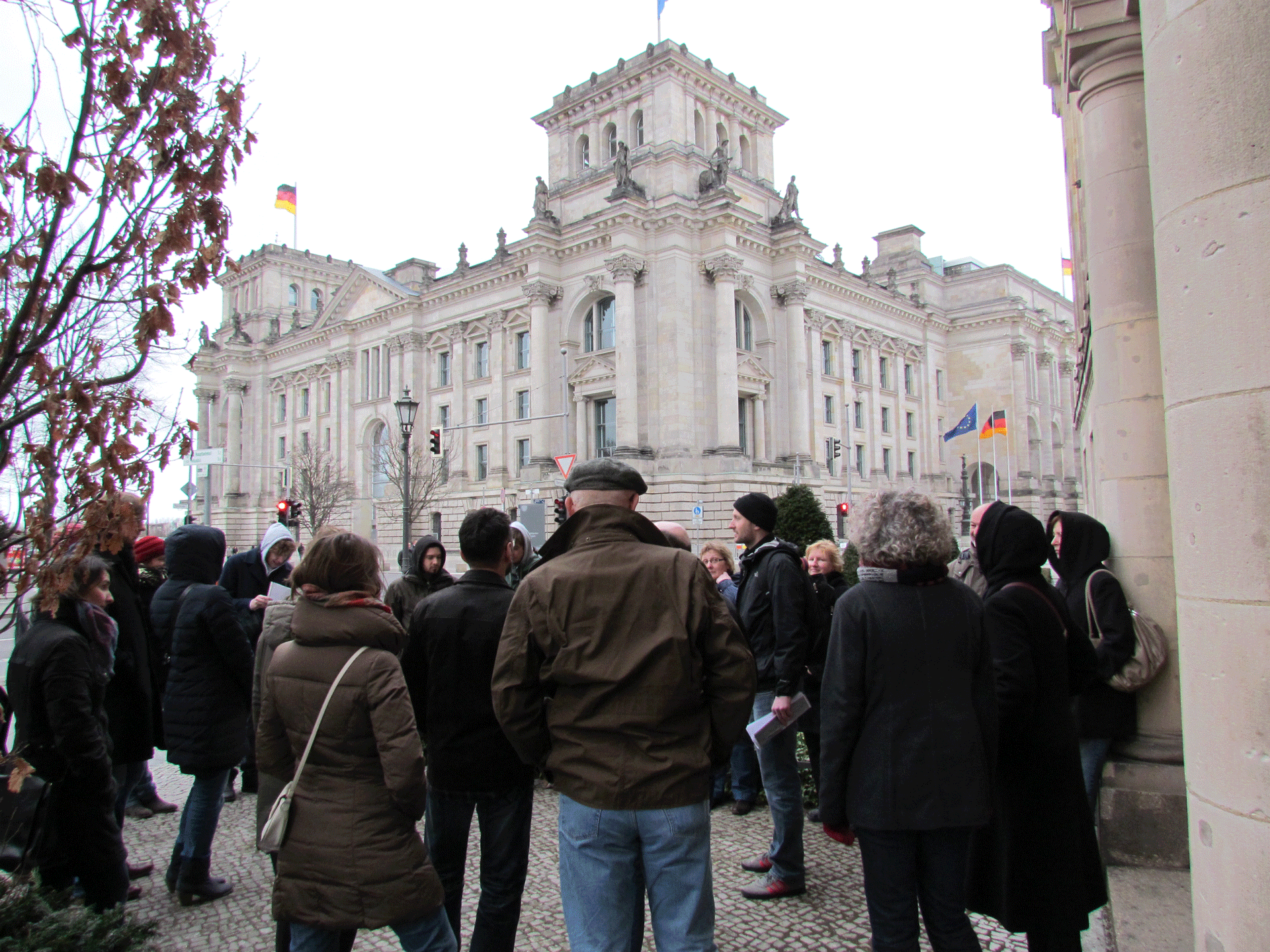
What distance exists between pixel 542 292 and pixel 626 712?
4246 cm

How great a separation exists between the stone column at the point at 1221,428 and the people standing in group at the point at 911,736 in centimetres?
74

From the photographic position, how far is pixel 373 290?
Answer: 2164 inches

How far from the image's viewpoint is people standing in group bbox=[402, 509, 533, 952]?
3.90m

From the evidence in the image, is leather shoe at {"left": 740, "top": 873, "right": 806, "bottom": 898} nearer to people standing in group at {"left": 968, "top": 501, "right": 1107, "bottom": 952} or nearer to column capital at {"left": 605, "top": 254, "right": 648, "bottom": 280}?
people standing in group at {"left": 968, "top": 501, "right": 1107, "bottom": 952}

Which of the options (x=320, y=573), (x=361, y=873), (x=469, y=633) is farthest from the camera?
(x=469, y=633)

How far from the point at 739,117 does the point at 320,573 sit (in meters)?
49.1

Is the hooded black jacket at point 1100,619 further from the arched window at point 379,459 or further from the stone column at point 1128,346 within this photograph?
the arched window at point 379,459

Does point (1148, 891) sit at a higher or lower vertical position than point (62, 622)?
lower

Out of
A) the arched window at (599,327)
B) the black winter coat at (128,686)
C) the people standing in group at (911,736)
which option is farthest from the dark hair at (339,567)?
the arched window at (599,327)

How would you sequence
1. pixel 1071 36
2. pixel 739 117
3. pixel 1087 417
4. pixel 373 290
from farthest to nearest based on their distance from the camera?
1. pixel 373 290
2. pixel 739 117
3. pixel 1087 417
4. pixel 1071 36

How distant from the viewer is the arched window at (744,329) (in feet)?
147

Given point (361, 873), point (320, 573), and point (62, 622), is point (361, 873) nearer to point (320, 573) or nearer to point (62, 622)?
point (320, 573)

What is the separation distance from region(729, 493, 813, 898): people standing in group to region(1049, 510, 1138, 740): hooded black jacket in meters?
1.58

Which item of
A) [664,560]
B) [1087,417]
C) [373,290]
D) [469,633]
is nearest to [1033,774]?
[664,560]
